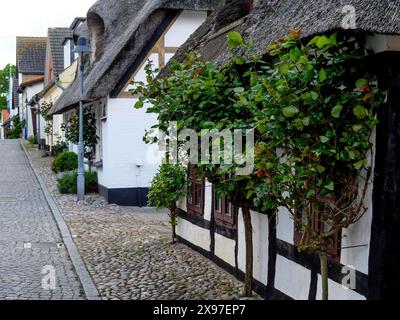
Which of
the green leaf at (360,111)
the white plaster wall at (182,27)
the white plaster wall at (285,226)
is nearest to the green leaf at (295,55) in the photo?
the green leaf at (360,111)

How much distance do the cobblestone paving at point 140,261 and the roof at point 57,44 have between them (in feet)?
68.8

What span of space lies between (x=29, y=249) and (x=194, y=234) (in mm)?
2774

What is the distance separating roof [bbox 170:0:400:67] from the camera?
4.52 meters

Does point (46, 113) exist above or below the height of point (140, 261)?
above

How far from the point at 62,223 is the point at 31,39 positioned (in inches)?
1636

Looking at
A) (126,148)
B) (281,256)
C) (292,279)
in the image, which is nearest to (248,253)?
(281,256)

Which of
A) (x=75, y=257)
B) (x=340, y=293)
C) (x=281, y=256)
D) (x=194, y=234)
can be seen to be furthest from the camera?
(x=194, y=234)

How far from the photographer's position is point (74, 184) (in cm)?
1870

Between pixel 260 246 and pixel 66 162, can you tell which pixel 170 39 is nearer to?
pixel 66 162

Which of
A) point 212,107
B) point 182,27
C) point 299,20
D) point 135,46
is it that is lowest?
point 212,107

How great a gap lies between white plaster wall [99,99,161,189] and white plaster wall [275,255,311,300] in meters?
9.95

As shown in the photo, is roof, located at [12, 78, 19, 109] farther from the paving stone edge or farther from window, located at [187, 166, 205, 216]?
window, located at [187, 166, 205, 216]

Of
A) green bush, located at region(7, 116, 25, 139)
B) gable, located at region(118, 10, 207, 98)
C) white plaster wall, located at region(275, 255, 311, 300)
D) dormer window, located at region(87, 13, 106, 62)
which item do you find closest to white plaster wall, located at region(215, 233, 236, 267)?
white plaster wall, located at region(275, 255, 311, 300)

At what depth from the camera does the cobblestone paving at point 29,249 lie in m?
7.80
